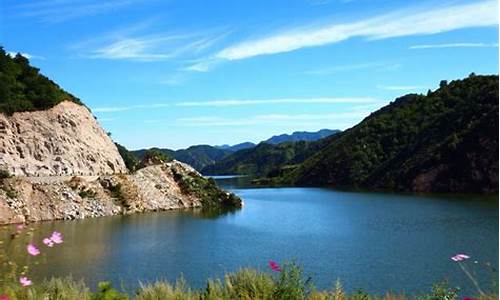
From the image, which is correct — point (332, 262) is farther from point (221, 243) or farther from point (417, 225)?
point (417, 225)

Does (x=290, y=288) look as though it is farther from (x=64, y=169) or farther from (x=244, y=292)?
(x=64, y=169)

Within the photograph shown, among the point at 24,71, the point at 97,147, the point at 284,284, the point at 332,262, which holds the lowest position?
the point at 332,262

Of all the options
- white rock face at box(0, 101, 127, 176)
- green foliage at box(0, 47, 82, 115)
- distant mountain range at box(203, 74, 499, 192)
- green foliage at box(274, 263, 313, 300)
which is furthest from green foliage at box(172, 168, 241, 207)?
green foliage at box(274, 263, 313, 300)

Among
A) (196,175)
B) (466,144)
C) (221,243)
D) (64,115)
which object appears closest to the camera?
(221,243)

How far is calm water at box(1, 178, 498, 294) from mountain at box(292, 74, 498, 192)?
33.9m

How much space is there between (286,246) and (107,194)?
61.6 ft

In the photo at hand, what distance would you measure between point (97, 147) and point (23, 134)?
25.7 feet

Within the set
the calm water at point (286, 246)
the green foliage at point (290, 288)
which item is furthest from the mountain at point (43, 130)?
the green foliage at point (290, 288)

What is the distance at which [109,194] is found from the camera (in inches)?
1555

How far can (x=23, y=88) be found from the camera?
42312 mm

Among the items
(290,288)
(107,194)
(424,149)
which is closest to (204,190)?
(107,194)

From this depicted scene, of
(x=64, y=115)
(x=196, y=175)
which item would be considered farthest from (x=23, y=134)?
(x=196, y=175)

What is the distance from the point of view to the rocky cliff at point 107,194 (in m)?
32.7

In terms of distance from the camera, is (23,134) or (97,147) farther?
(97,147)
